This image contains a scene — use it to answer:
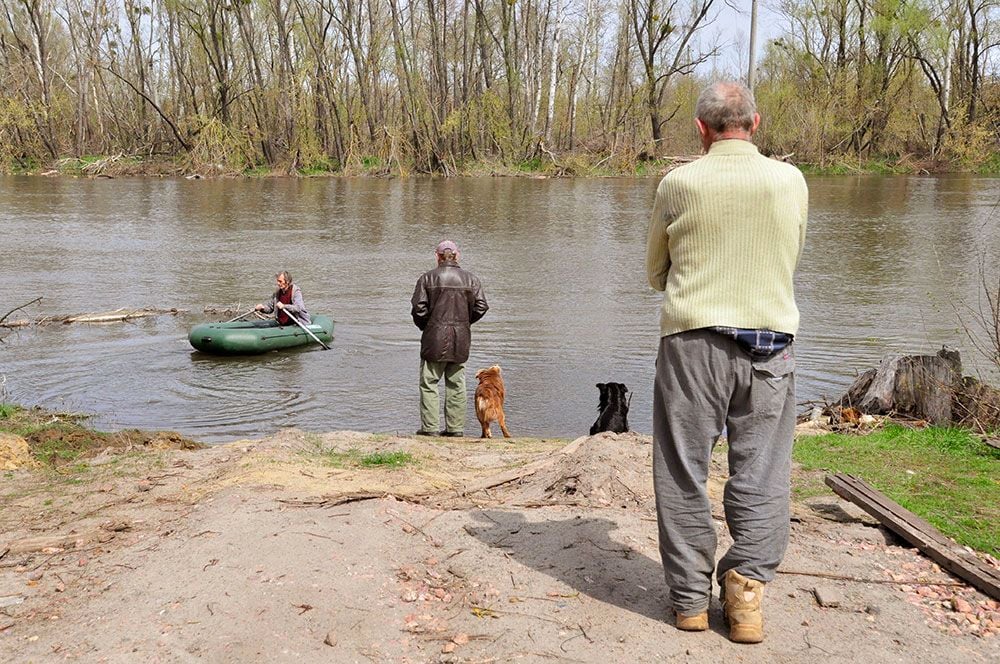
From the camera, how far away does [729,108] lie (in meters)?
3.65

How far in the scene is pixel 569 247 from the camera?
23688 millimetres

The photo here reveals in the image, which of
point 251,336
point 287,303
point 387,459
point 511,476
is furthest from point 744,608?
point 287,303

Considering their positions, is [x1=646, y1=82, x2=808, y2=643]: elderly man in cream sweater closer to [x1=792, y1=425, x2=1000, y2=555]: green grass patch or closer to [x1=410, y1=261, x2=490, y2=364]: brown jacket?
[x1=792, y1=425, x2=1000, y2=555]: green grass patch

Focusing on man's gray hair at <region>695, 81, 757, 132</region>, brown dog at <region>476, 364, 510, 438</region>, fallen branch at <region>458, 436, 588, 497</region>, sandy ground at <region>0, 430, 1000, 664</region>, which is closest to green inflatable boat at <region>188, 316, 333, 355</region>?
brown dog at <region>476, 364, 510, 438</region>

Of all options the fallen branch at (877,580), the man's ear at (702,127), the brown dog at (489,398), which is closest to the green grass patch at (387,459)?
the brown dog at (489,398)

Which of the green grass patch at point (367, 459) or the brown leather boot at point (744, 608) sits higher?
the brown leather boot at point (744, 608)

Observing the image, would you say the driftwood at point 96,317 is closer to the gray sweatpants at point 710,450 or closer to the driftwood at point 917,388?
the driftwood at point 917,388

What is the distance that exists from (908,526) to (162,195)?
35.9 metres

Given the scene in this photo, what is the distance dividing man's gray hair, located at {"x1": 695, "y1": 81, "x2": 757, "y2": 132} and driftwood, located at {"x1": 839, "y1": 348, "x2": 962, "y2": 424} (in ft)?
16.9

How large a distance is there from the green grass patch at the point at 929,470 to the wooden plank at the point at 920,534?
0.28 m

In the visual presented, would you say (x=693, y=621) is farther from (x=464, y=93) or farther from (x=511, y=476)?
(x=464, y=93)

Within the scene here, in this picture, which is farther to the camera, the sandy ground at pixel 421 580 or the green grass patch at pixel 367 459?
the green grass patch at pixel 367 459

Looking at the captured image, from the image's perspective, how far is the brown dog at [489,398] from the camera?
9.50 meters

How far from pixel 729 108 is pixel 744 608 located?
1855mm
